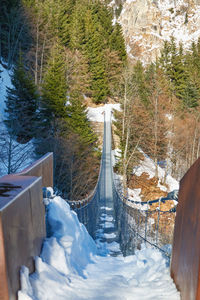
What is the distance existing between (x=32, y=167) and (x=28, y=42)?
1841 cm

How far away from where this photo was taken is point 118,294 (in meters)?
1.55

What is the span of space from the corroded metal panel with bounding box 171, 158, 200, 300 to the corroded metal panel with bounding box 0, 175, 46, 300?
769 millimetres

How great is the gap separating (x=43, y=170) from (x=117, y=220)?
7162mm

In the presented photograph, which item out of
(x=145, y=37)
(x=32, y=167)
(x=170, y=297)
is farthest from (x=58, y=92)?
(x=145, y=37)

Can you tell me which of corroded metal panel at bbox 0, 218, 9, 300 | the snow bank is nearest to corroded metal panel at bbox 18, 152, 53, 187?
corroded metal panel at bbox 0, 218, 9, 300

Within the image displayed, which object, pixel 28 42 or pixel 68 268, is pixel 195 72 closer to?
pixel 28 42

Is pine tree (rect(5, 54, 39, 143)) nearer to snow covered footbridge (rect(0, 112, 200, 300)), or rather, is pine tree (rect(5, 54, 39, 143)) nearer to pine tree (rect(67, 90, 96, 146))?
pine tree (rect(67, 90, 96, 146))

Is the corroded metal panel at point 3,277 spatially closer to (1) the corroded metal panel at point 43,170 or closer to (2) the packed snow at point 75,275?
(2) the packed snow at point 75,275

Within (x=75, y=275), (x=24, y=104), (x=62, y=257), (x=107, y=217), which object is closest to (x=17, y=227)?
(x=62, y=257)

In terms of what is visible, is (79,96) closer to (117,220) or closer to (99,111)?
(99,111)

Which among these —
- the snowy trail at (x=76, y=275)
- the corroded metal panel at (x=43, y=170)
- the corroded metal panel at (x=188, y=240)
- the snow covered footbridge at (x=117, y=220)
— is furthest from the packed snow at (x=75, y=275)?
the snow covered footbridge at (x=117, y=220)

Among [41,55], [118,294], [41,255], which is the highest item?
[41,55]

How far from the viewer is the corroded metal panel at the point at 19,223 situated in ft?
3.56

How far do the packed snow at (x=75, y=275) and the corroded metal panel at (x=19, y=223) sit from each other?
75mm
